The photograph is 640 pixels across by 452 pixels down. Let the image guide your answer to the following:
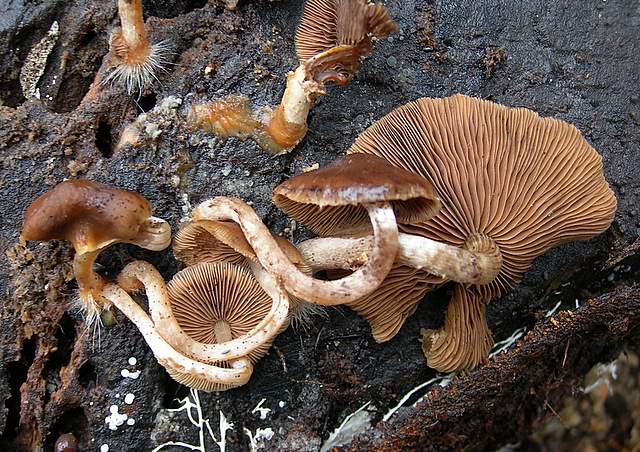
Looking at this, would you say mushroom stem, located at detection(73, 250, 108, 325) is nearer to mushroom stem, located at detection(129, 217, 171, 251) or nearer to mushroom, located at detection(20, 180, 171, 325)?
mushroom, located at detection(20, 180, 171, 325)

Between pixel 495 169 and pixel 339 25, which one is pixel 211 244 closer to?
pixel 339 25

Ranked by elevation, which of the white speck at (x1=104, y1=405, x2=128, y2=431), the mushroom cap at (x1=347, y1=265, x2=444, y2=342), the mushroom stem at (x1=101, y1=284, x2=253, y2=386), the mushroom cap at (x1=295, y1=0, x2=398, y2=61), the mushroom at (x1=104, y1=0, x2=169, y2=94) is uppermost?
the mushroom cap at (x1=295, y1=0, x2=398, y2=61)

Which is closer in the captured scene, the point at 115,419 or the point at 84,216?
the point at 84,216

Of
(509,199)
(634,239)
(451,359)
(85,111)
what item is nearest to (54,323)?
(85,111)

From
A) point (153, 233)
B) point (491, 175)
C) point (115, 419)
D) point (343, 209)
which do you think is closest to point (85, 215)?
point (153, 233)

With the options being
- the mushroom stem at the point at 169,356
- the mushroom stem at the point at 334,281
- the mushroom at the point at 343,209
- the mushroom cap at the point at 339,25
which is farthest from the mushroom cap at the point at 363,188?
the mushroom stem at the point at 169,356

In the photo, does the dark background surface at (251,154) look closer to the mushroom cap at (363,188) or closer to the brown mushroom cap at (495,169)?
the brown mushroom cap at (495,169)

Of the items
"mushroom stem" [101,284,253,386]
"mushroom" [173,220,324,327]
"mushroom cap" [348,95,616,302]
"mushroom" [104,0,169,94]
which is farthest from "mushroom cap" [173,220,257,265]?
"mushroom" [104,0,169,94]
